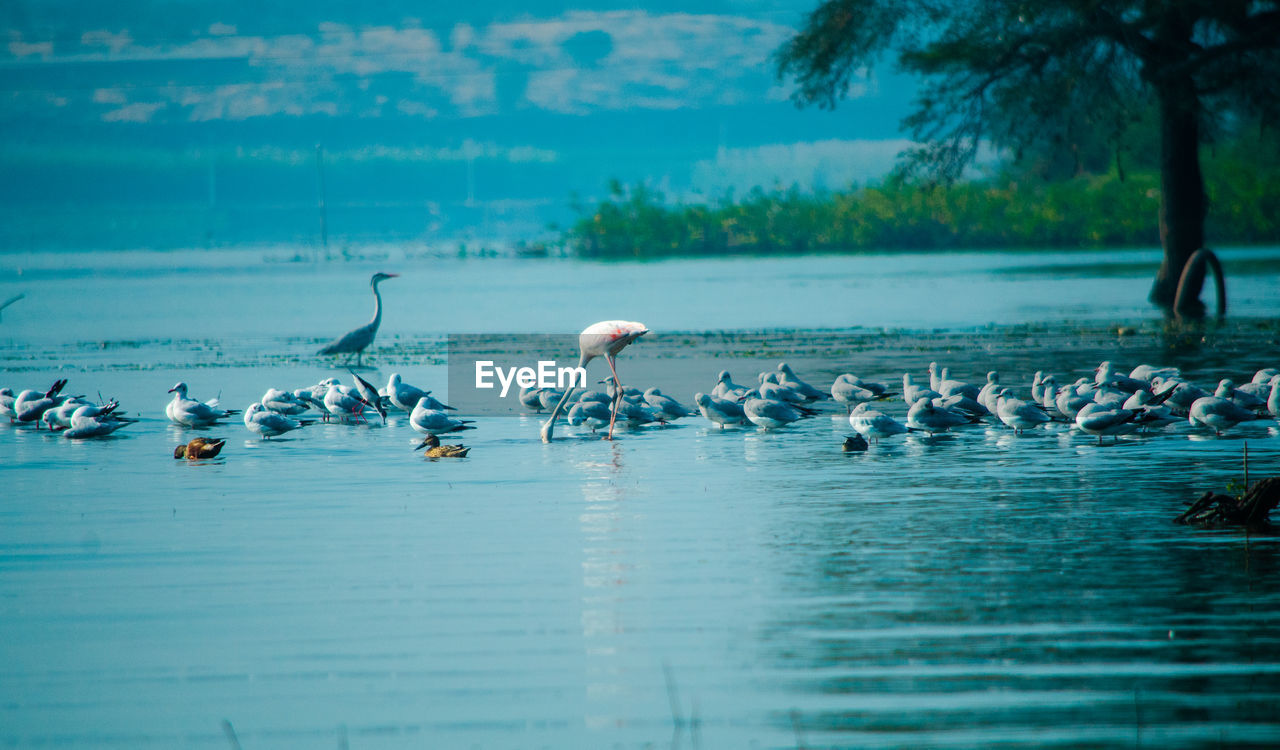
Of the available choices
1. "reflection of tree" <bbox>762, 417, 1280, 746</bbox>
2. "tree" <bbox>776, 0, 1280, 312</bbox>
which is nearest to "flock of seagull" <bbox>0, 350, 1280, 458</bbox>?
"reflection of tree" <bbox>762, 417, 1280, 746</bbox>

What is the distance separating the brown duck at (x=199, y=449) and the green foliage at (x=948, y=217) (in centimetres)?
5334

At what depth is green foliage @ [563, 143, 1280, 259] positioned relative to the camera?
212 ft

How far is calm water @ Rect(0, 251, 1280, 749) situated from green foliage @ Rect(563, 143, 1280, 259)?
53282 mm

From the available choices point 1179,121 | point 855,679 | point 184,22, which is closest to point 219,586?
point 855,679

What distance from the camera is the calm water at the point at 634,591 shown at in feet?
19.7

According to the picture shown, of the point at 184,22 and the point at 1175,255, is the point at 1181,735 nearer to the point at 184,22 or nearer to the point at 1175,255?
the point at 1175,255

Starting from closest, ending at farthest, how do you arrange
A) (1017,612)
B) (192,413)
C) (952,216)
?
1. (1017,612)
2. (192,413)
3. (952,216)

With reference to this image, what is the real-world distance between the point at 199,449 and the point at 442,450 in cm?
207

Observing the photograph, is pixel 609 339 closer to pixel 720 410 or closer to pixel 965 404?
pixel 720 410

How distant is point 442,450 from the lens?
42.7ft

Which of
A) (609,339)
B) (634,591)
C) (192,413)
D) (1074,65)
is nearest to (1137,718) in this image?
(634,591)

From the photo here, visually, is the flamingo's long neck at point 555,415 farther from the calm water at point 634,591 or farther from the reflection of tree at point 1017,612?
the reflection of tree at point 1017,612

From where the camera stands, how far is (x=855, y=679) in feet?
20.6

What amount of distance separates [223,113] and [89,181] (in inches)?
745
